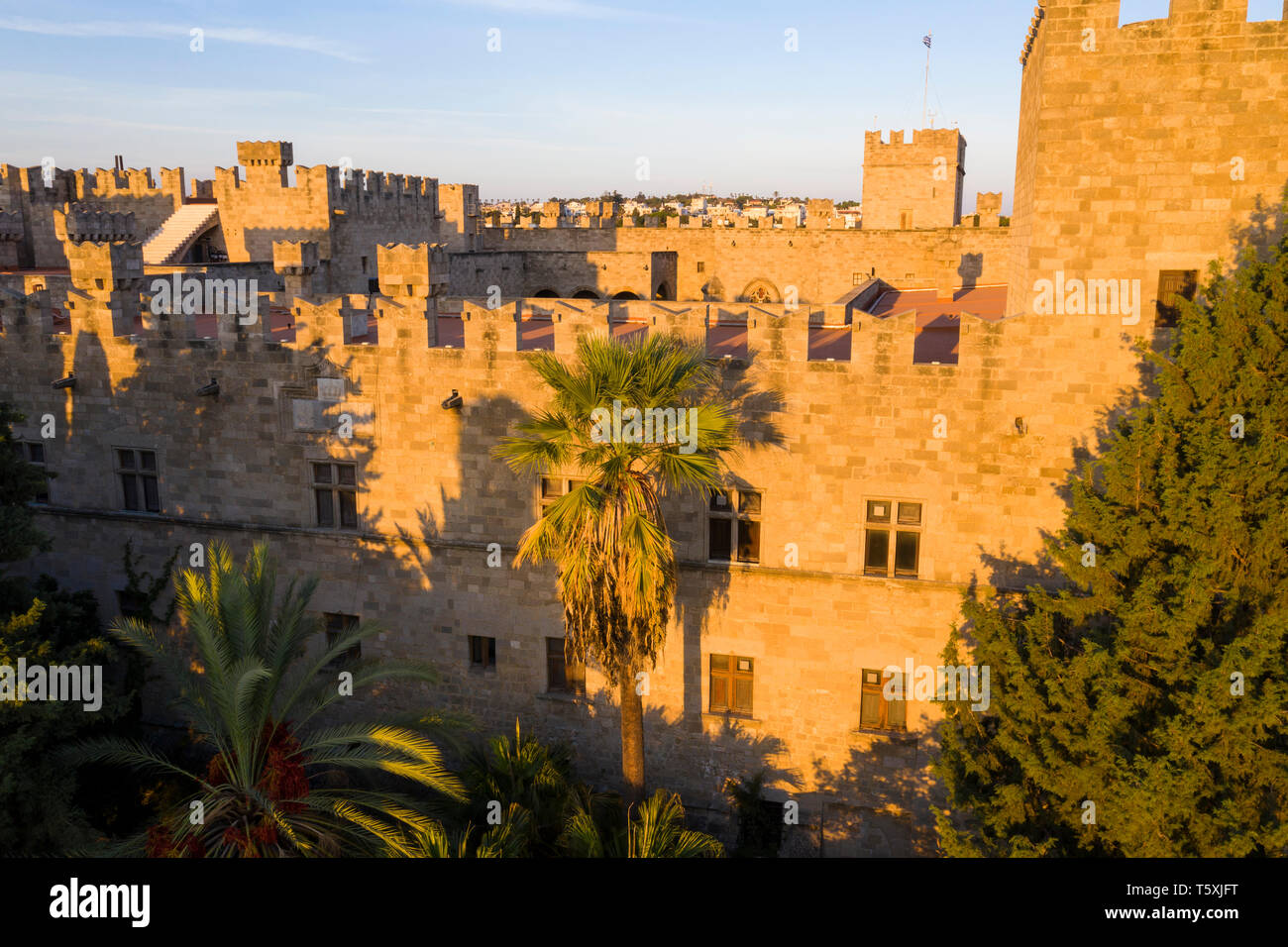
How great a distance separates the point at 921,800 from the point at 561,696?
5.27 meters

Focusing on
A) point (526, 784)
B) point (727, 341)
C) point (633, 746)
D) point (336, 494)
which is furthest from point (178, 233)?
point (633, 746)

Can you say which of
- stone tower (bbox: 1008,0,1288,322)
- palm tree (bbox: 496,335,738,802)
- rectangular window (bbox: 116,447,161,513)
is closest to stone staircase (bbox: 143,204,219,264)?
rectangular window (bbox: 116,447,161,513)

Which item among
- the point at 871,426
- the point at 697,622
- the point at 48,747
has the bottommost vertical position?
the point at 48,747

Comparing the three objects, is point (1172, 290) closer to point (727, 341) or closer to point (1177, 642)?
point (1177, 642)

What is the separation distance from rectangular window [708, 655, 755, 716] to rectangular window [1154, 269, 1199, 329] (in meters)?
6.83

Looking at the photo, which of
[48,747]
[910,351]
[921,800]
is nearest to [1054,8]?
[910,351]

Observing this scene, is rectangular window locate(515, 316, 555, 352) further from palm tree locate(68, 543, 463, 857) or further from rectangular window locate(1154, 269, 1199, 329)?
rectangular window locate(1154, 269, 1199, 329)

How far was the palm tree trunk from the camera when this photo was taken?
12219 millimetres

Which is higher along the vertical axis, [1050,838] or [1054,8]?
[1054,8]

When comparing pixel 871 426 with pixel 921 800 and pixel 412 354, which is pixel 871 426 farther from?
pixel 412 354

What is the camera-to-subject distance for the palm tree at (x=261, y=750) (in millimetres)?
10234

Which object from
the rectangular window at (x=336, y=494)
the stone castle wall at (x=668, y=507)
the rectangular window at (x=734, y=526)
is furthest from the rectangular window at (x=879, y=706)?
the rectangular window at (x=336, y=494)

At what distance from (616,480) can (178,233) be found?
27.8m
